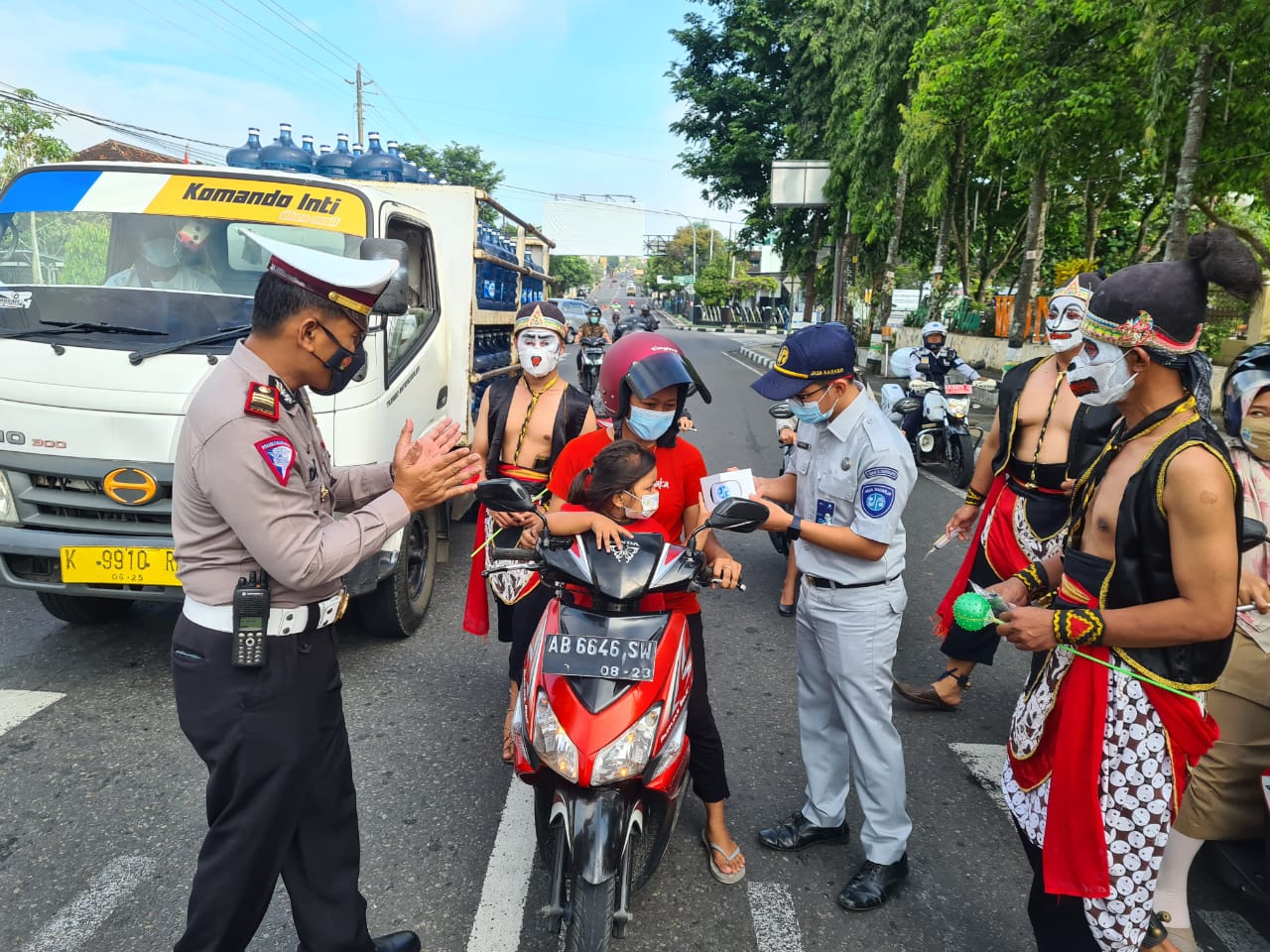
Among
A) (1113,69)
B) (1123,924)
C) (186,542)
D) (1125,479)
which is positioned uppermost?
(1113,69)

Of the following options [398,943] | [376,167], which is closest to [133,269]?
[376,167]

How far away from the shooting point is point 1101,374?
1.88m

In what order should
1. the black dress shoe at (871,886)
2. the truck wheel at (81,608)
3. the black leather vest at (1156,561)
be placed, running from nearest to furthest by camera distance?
the black leather vest at (1156,561), the black dress shoe at (871,886), the truck wheel at (81,608)

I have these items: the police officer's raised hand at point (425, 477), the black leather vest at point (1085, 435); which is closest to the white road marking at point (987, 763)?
the black leather vest at point (1085, 435)

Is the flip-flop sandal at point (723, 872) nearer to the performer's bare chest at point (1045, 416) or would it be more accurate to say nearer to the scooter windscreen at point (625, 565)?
the scooter windscreen at point (625, 565)

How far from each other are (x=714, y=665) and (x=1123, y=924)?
2.76 metres

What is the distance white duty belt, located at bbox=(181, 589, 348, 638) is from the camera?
184 centimetres

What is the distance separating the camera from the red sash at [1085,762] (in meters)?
1.79

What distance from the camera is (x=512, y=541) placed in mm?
3670

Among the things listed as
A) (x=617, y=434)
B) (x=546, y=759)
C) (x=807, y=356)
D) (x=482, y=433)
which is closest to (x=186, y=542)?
(x=546, y=759)

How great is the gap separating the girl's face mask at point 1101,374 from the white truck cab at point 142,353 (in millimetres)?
1963

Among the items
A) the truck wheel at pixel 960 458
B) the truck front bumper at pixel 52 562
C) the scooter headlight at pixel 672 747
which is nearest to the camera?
the scooter headlight at pixel 672 747

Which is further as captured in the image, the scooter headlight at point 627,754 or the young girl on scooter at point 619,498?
the young girl on scooter at point 619,498

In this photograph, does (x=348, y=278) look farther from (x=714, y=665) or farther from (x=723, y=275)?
(x=723, y=275)
